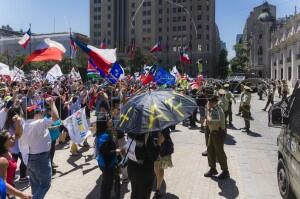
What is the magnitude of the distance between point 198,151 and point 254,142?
8.15 feet

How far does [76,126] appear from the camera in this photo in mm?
8695

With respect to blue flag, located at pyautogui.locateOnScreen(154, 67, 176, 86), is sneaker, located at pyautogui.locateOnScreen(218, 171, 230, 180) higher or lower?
lower

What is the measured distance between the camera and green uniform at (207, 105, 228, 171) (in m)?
7.73

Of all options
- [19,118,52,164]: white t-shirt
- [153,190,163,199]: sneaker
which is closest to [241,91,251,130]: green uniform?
[153,190,163,199]: sneaker

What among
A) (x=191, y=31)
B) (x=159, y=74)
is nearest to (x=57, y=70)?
(x=159, y=74)

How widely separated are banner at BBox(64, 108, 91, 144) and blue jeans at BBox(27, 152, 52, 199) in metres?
2.78

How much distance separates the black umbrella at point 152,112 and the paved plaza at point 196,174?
89.0 inches

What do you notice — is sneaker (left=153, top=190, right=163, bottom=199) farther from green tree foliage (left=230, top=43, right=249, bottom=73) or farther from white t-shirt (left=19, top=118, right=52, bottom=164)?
green tree foliage (left=230, top=43, right=249, bottom=73)

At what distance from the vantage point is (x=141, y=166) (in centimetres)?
498

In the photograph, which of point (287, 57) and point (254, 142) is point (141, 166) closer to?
point (254, 142)

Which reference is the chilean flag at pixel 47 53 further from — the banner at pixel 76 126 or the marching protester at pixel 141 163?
the marching protester at pixel 141 163

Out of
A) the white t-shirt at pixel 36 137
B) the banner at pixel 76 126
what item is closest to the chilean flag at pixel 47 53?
the banner at pixel 76 126

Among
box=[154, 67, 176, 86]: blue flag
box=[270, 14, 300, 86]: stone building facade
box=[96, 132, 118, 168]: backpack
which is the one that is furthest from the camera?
box=[270, 14, 300, 86]: stone building facade

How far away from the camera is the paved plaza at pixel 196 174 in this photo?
7.09 meters
